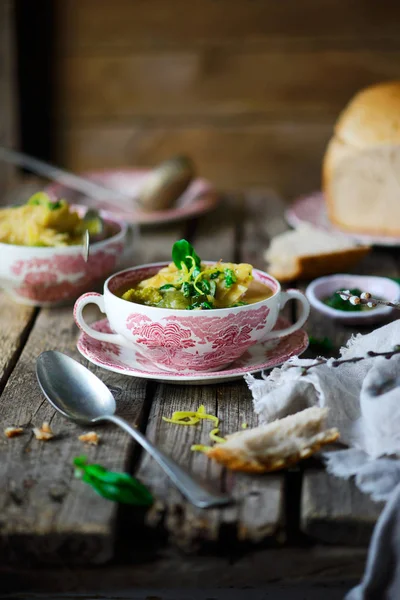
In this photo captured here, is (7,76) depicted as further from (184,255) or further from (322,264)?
(184,255)

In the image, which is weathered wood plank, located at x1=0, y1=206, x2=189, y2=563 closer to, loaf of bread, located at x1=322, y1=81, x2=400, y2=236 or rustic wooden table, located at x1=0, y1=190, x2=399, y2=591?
rustic wooden table, located at x1=0, y1=190, x2=399, y2=591

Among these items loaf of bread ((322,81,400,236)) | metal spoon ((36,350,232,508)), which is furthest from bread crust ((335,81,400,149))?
metal spoon ((36,350,232,508))

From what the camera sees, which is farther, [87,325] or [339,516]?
[87,325]

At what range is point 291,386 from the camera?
1.19 m

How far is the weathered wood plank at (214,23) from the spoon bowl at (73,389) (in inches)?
113

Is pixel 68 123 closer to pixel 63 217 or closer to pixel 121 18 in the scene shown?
pixel 121 18

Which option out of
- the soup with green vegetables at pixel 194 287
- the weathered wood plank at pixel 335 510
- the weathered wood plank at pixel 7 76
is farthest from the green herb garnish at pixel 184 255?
the weathered wood plank at pixel 7 76

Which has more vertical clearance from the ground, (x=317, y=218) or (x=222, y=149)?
(x=317, y=218)

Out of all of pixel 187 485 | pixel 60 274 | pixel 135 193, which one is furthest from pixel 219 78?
pixel 187 485

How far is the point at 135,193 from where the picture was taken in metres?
2.69

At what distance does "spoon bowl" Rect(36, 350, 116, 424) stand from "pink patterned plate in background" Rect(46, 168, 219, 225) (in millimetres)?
1044

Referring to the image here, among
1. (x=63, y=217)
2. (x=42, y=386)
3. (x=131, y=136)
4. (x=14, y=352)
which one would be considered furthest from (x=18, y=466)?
(x=131, y=136)

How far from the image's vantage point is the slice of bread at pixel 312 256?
1.94 m

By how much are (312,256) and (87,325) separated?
2.53ft
